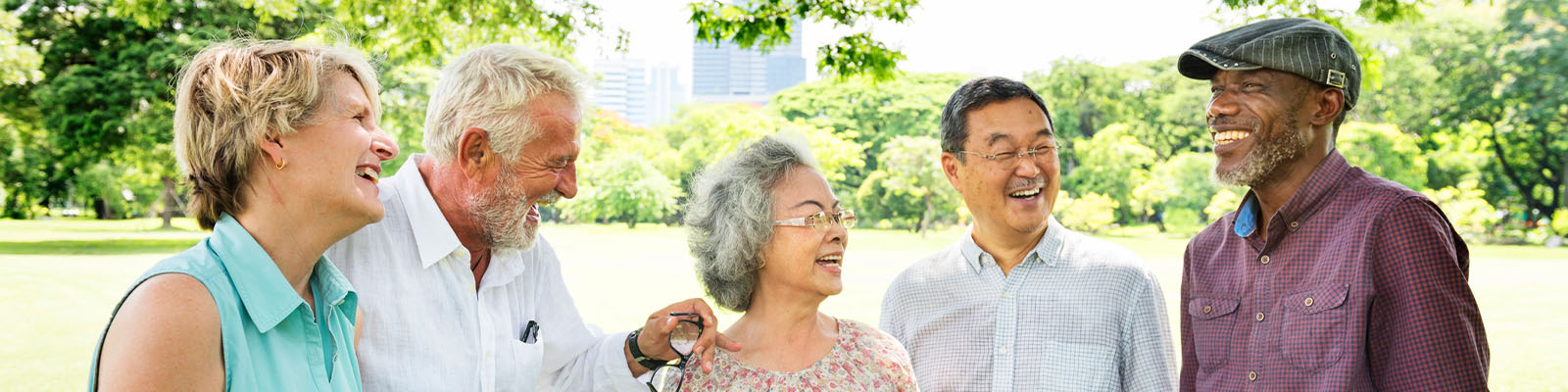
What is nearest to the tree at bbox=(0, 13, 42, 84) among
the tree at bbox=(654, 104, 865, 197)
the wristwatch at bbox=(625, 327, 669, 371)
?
the tree at bbox=(654, 104, 865, 197)

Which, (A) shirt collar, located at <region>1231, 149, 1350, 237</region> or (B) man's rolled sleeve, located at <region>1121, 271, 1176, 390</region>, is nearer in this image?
(A) shirt collar, located at <region>1231, 149, 1350, 237</region>

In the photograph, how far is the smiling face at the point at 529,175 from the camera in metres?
2.29

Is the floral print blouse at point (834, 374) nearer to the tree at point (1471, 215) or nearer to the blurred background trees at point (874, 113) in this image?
the blurred background trees at point (874, 113)

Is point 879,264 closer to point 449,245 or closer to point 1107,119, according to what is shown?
point 449,245

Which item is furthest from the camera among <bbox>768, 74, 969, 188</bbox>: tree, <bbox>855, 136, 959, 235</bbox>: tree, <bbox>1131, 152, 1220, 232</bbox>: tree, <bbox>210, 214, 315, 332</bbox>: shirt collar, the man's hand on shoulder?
<bbox>768, 74, 969, 188</bbox>: tree

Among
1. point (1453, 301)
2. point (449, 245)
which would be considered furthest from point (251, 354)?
point (1453, 301)

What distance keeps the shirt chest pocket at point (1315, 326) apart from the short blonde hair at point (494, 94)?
1.80 m

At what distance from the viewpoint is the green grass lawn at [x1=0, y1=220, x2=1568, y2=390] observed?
11250 millimetres

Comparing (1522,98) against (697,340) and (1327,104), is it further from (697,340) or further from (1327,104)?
(697,340)

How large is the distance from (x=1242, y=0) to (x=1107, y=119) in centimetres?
3988

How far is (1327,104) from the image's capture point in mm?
2336

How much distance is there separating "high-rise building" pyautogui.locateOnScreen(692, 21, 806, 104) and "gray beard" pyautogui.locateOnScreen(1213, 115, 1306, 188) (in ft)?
535

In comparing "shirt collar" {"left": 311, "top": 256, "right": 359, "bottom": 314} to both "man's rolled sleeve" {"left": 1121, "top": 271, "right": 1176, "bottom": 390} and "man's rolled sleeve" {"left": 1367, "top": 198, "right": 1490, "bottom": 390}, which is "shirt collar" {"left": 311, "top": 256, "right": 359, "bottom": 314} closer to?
"man's rolled sleeve" {"left": 1121, "top": 271, "right": 1176, "bottom": 390}

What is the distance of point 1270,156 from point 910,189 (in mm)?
36904
